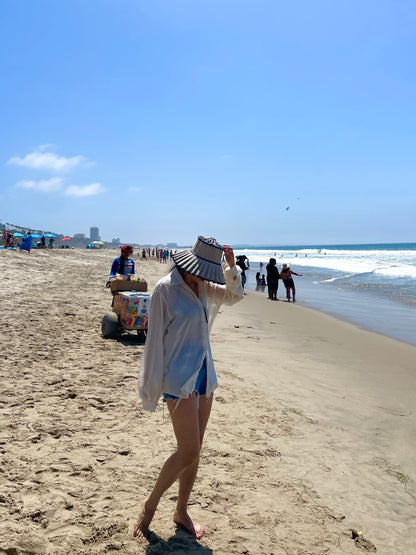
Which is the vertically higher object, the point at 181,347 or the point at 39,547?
the point at 181,347

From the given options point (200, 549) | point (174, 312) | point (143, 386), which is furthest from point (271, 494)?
point (174, 312)

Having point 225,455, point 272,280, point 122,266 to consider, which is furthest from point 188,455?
point 272,280

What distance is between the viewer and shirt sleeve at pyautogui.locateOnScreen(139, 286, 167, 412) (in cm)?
260

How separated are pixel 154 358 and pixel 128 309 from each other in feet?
17.7

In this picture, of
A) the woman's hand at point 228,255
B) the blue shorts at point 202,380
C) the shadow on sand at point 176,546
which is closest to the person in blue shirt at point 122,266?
the woman's hand at point 228,255

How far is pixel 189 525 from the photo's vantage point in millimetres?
2893

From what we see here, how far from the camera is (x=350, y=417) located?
16.9ft

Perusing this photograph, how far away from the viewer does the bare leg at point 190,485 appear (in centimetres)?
276

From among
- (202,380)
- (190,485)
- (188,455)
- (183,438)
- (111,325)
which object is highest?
(202,380)

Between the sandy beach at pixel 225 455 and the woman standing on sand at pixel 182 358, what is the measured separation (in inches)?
20.9

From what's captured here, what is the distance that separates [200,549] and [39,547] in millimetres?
999

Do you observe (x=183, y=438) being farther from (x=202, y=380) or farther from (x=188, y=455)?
(x=202, y=380)

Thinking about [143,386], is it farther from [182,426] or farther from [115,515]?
[115,515]

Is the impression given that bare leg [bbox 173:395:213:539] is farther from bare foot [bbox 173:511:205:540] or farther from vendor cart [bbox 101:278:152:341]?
vendor cart [bbox 101:278:152:341]
